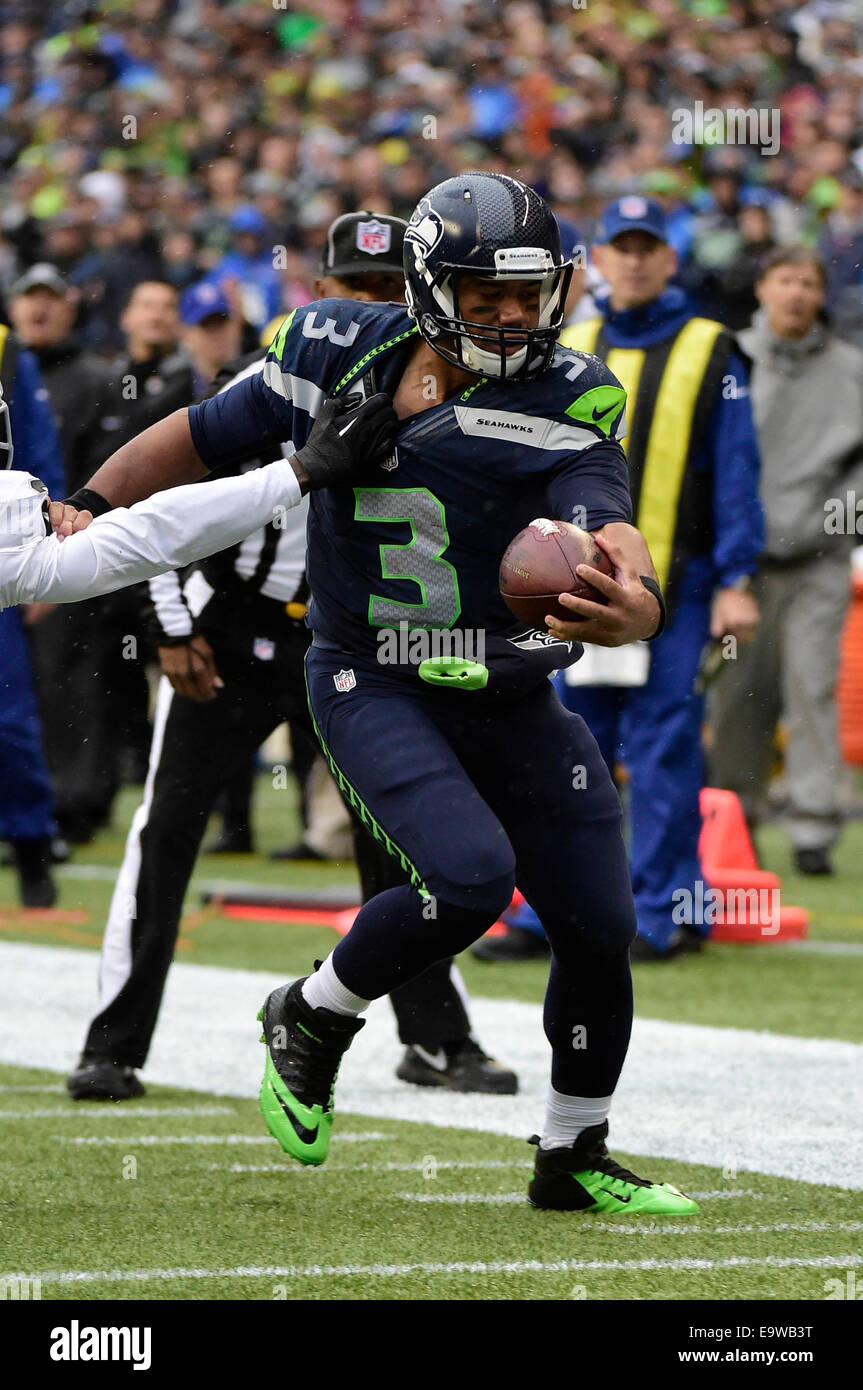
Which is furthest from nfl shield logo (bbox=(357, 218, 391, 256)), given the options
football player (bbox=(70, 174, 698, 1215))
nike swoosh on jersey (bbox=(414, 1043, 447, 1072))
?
nike swoosh on jersey (bbox=(414, 1043, 447, 1072))

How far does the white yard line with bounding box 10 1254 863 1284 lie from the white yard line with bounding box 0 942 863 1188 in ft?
2.54

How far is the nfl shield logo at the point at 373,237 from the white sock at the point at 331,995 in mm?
2128

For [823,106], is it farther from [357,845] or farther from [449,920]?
[449,920]

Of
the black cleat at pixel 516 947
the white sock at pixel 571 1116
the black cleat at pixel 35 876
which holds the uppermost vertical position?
the white sock at pixel 571 1116

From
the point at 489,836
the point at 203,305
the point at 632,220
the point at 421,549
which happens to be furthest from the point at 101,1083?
the point at 203,305

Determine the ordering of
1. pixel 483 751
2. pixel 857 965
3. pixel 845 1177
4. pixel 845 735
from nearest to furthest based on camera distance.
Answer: pixel 483 751 < pixel 845 1177 < pixel 857 965 < pixel 845 735

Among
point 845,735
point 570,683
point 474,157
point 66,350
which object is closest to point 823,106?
point 474,157

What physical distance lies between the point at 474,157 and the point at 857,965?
9309mm

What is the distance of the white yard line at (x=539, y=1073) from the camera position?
4902mm

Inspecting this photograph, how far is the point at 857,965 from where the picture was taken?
7559 mm

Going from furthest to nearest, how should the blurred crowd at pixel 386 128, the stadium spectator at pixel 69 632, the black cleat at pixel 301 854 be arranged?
1. the blurred crowd at pixel 386 128
2. the black cleat at pixel 301 854
3. the stadium spectator at pixel 69 632
